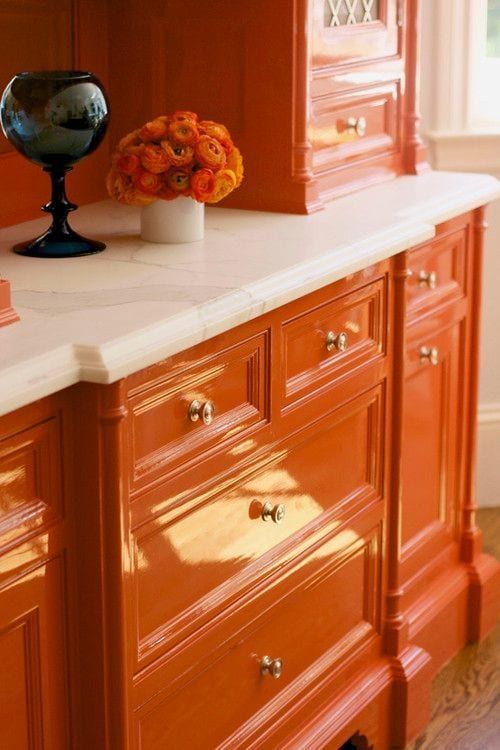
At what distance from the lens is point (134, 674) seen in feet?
5.95

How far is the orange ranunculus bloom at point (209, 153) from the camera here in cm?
213

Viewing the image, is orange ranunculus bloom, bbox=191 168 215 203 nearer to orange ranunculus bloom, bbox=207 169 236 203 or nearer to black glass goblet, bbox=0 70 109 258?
orange ranunculus bloom, bbox=207 169 236 203

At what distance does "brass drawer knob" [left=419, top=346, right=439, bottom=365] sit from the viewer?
2.63 m

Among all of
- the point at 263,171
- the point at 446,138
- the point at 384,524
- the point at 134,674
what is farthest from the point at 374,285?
the point at 446,138

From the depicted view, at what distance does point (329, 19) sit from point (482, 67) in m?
1.10

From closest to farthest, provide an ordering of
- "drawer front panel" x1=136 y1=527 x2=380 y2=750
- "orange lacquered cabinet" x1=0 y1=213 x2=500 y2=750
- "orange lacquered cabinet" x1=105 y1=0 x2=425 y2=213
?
"orange lacquered cabinet" x1=0 y1=213 x2=500 y2=750, "drawer front panel" x1=136 y1=527 x2=380 y2=750, "orange lacquered cabinet" x1=105 y1=0 x2=425 y2=213

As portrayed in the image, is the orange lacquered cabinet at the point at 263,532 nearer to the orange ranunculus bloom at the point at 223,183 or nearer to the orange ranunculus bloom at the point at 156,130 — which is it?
the orange ranunculus bloom at the point at 223,183

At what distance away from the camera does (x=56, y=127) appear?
6.82 ft

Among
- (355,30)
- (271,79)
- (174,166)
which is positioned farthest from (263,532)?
(355,30)

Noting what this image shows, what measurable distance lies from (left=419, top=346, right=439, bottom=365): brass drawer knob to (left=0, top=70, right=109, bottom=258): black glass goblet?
777mm

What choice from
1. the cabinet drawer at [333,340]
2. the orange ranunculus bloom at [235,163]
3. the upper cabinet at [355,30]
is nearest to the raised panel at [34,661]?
the cabinet drawer at [333,340]

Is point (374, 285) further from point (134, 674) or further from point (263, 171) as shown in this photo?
point (134, 674)

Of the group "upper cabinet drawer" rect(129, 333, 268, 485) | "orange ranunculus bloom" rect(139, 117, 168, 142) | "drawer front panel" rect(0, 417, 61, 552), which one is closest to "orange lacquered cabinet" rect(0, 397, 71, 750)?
"drawer front panel" rect(0, 417, 61, 552)

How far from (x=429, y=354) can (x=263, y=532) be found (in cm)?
72
